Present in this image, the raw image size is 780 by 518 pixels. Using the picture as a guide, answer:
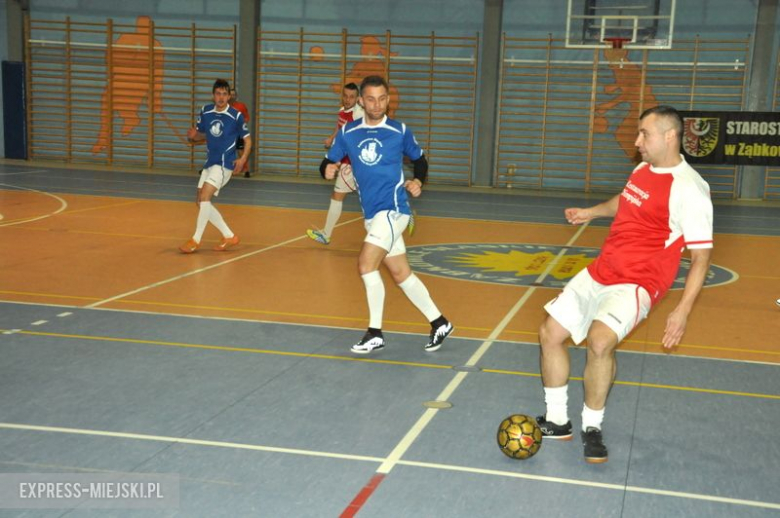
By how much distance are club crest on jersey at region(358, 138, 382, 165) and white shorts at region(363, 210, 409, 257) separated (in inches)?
15.4

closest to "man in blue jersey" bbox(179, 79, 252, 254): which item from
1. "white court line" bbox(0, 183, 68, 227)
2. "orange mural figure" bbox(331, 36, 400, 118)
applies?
"white court line" bbox(0, 183, 68, 227)

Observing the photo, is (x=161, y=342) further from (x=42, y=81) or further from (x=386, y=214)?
(x=42, y=81)

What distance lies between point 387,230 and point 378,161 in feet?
1.74

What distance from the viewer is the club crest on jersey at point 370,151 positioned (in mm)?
6879

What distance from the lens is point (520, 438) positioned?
14.8 ft

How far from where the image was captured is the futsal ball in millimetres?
4516

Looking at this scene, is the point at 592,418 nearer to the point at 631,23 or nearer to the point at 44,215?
the point at 44,215

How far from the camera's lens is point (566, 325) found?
473 centimetres

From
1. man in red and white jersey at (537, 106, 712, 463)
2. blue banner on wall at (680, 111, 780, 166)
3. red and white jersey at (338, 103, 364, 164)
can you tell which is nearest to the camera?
man in red and white jersey at (537, 106, 712, 463)

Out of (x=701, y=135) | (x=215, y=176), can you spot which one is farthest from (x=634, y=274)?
(x=701, y=135)

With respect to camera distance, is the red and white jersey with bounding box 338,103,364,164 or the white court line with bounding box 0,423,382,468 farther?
the red and white jersey with bounding box 338,103,364,164

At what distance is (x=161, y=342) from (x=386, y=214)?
6.24 ft

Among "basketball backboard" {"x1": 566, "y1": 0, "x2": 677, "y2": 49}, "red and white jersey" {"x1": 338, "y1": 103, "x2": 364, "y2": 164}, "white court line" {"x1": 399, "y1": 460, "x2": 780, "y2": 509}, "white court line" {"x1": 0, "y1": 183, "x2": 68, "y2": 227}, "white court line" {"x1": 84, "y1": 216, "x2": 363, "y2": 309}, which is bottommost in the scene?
"white court line" {"x1": 0, "y1": 183, "x2": 68, "y2": 227}

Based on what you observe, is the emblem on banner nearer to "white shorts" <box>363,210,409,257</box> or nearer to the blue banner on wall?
the blue banner on wall
